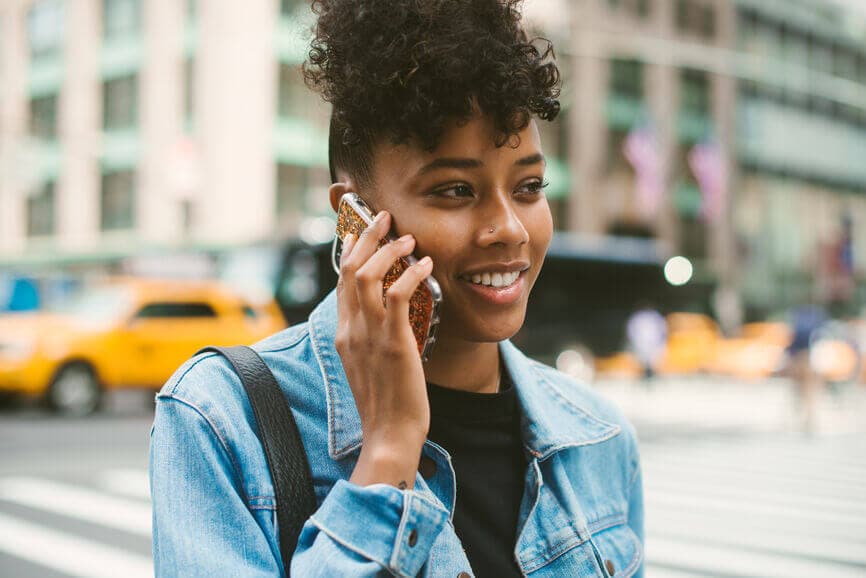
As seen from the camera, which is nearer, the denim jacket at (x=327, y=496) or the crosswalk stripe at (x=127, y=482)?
the denim jacket at (x=327, y=496)

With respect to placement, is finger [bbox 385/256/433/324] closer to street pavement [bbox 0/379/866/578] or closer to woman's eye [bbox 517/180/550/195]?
woman's eye [bbox 517/180/550/195]

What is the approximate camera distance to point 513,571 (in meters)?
1.72

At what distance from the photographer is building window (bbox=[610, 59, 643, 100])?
41.1 m

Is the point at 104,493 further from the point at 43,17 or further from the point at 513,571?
the point at 43,17

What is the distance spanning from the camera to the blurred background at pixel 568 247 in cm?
865

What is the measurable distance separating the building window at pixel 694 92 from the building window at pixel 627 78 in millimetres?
2822

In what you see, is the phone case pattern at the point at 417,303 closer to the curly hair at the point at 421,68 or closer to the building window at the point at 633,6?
the curly hair at the point at 421,68

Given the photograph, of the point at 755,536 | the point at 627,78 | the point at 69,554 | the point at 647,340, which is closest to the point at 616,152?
the point at 627,78

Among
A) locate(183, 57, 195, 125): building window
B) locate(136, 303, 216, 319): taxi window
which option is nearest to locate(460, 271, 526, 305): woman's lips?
locate(136, 303, 216, 319): taxi window

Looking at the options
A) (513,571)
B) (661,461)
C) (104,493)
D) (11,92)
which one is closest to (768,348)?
(661,461)

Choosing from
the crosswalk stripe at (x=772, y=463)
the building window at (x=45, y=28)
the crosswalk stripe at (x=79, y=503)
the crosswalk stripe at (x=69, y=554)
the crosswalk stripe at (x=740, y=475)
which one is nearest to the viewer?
the crosswalk stripe at (x=69, y=554)

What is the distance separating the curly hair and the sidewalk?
12.6 m

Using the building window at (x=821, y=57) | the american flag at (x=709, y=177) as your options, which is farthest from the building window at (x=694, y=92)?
the american flag at (x=709, y=177)

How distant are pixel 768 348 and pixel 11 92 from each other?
28745 mm
